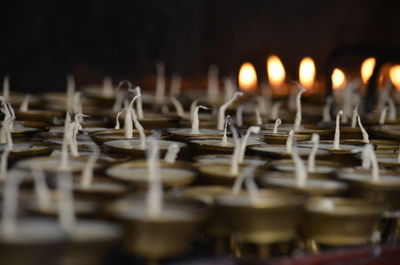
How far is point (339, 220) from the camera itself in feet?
3.94

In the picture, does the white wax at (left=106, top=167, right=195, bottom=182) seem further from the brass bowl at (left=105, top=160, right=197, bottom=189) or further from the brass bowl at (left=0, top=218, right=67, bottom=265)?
the brass bowl at (left=0, top=218, right=67, bottom=265)

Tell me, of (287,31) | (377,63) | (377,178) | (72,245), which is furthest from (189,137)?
(287,31)

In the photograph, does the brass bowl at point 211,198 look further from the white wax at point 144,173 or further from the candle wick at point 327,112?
the candle wick at point 327,112

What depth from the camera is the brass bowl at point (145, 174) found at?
51.1 inches

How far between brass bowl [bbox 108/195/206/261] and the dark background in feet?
10.5

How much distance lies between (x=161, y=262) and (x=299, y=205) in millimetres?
288

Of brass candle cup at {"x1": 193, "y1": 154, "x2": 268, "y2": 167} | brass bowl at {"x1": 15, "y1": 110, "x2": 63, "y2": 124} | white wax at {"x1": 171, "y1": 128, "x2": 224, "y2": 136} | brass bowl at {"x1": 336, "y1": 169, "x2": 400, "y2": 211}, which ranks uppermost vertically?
brass bowl at {"x1": 15, "y1": 110, "x2": 63, "y2": 124}

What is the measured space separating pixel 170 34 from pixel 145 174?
3.31m

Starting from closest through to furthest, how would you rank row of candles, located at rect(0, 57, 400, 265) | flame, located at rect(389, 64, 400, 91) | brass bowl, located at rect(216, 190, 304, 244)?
1. row of candles, located at rect(0, 57, 400, 265)
2. brass bowl, located at rect(216, 190, 304, 244)
3. flame, located at rect(389, 64, 400, 91)

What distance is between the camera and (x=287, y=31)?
5.14m

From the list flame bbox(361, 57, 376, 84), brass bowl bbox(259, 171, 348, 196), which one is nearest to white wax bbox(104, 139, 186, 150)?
brass bowl bbox(259, 171, 348, 196)

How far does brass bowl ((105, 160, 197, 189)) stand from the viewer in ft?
4.26

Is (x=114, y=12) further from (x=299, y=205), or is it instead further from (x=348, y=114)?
(x=299, y=205)

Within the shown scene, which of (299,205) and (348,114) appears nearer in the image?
(299,205)
